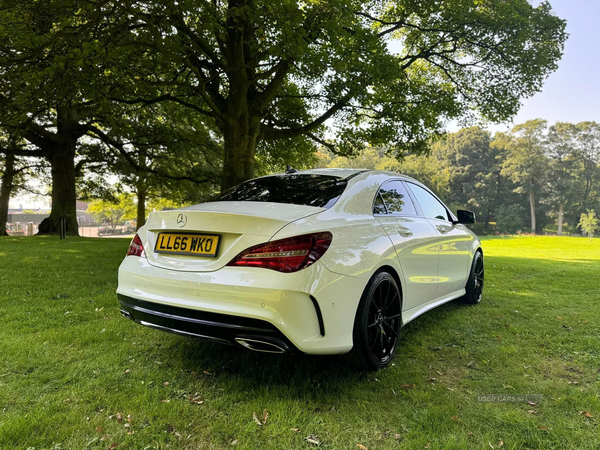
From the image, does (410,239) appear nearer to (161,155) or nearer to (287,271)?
(287,271)

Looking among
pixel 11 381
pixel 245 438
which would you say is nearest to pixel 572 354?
pixel 245 438

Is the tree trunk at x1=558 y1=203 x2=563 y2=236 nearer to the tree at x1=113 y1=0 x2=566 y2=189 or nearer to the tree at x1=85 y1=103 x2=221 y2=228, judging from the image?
the tree at x1=113 y1=0 x2=566 y2=189

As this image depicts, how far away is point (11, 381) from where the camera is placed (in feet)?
8.23

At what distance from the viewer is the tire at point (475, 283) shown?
4914mm

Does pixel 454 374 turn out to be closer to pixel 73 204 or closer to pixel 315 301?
pixel 315 301

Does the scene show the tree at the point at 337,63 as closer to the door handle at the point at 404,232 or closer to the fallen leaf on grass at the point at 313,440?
the door handle at the point at 404,232

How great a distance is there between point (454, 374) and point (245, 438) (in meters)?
1.67

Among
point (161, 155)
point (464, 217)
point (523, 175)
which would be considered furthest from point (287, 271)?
point (523, 175)

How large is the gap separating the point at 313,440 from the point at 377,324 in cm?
101

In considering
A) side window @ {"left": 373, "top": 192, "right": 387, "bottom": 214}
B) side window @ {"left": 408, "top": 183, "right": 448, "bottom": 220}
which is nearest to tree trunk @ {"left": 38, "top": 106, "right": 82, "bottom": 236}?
side window @ {"left": 408, "top": 183, "right": 448, "bottom": 220}

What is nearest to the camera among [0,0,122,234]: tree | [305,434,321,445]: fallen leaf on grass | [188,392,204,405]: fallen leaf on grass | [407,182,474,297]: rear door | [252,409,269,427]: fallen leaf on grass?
[305,434,321,445]: fallen leaf on grass

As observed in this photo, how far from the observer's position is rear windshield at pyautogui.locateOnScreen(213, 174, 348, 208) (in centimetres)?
287

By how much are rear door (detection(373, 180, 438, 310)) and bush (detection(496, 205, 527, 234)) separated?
59931 millimetres

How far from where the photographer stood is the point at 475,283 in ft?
16.5
